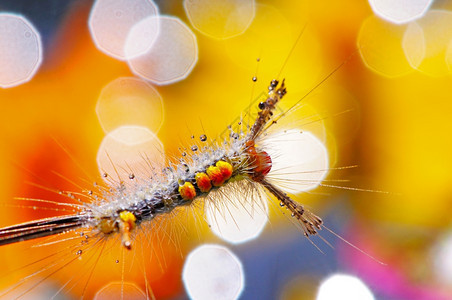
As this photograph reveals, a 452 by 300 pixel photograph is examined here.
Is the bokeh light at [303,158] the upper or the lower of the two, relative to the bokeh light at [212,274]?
upper

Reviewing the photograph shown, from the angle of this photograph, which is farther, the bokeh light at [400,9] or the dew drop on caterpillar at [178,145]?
the bokeh light at [400,9]

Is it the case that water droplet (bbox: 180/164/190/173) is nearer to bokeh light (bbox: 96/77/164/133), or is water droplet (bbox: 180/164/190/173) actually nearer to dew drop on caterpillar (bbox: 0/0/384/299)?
dew drop on caterpillar (bbox: 0/0/384/299)

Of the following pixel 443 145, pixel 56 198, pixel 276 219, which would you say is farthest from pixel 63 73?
pixel 443 145

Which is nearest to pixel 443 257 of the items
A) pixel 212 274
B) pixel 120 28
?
pixel 212 274

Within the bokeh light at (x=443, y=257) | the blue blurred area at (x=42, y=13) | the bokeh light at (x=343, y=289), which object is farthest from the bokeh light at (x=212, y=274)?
the blue blurred area at (x=42, y=13)

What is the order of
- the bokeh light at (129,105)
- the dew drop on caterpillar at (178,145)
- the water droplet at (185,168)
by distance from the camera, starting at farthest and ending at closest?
1. the bokeh light at (129,105)
2. the dew drop on caterpillar at (178,145)
3. the water droplet at (185,168)

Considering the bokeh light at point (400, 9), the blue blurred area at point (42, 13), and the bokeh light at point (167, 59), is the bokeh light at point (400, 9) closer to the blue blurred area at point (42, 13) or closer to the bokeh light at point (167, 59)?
the bokeh light at point (167, 59)

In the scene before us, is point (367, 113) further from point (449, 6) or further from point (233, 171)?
point (233, 171)

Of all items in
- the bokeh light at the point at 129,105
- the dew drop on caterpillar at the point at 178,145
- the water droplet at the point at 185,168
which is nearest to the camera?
the water droplet at the point at 185,168
